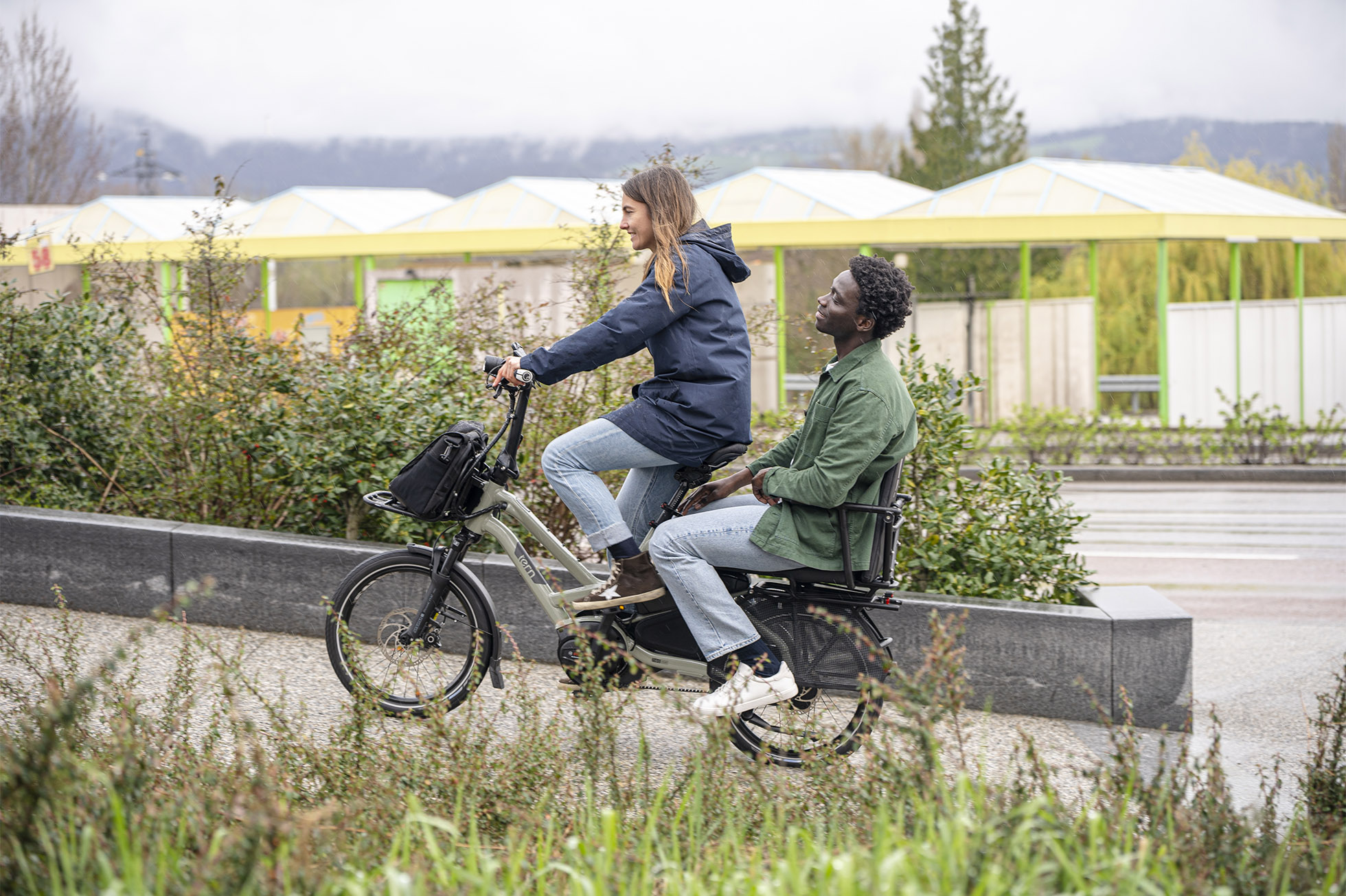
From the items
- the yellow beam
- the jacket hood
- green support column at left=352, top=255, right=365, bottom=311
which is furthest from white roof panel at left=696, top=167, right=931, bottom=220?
the jacket hood

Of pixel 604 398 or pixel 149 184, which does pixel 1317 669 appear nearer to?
pixel 604 398

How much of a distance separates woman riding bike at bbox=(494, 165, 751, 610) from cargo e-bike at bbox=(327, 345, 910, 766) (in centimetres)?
12

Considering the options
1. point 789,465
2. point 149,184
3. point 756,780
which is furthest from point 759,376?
point 149,184

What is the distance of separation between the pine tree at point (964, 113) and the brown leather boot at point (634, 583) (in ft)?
182

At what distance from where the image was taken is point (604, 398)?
6.74m

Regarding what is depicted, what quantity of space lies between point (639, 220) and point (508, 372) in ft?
2.36

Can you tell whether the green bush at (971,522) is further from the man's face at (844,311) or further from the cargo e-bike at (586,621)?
the man's face at (844,311)

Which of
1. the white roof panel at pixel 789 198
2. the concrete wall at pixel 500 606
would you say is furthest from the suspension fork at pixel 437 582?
the white roof panel at pixel 789 198

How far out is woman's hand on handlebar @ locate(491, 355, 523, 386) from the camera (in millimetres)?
4328

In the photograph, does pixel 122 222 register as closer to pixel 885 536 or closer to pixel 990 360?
pixel 990 360

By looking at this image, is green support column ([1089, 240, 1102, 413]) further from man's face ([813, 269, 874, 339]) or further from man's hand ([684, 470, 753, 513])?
man's face ([813, 269, 874, 339])

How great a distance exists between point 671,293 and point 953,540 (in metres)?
2.08

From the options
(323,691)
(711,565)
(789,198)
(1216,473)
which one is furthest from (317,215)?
(711,565)

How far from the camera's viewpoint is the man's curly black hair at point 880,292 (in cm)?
414
